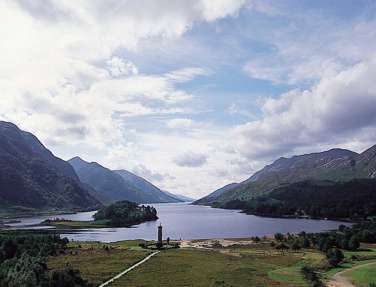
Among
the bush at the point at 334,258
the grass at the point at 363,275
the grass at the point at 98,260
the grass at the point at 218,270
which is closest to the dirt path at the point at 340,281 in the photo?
the grass at the point at 363,275

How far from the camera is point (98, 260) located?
12600cm

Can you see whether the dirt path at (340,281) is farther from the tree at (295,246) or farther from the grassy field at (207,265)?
the tree at (295,246)

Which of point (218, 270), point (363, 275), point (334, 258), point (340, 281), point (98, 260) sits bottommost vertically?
point (340, 281)

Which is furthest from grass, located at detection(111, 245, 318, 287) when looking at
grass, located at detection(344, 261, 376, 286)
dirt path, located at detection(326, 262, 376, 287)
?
grass, located at detection(344, 261, 376, 286)

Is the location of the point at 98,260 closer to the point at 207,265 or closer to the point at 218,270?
the point at 207,265

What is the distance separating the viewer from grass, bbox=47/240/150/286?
102 metres

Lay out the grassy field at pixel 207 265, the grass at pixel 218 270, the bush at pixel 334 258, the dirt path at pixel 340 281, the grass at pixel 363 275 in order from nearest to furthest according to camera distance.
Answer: the dirt path at pixel 340 281
the grass at pixel 363 275
the grass at pixel 218 270
the grassy field at pixel 207 265
the bush at pixel 334 258

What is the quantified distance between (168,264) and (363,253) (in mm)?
62110

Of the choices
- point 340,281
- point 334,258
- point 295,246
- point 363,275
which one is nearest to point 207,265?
point 334,258

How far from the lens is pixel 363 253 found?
14088 cm

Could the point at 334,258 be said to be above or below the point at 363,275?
above

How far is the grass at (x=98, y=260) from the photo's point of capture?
102 meters

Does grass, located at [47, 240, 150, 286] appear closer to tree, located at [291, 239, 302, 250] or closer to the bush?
the bush

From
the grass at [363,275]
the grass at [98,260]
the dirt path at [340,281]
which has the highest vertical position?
the grass at [98,260]
